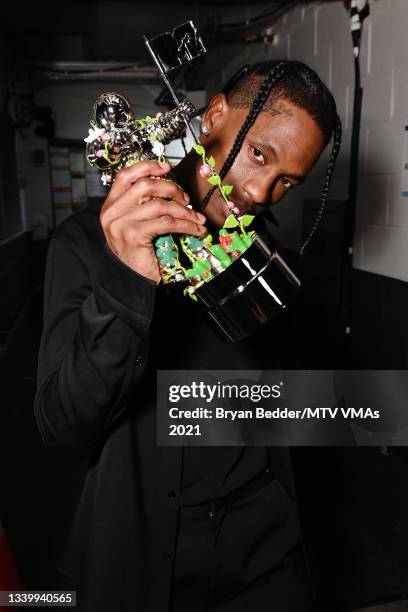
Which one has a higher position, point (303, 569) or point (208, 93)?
point (208, 93)

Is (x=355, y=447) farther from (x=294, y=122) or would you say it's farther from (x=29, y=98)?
(x=29, y=98)

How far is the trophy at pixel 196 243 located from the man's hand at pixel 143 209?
33 millimetres

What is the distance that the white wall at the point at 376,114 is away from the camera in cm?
179

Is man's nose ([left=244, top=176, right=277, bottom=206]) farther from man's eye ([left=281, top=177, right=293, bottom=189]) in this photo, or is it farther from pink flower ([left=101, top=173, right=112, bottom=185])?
pink flower ([left=101, top=173, right=112, bottom=185])

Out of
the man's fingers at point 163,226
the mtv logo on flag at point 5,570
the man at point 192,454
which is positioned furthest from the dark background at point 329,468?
the man's fingers at point 163,226

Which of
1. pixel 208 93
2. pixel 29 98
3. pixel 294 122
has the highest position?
pixel 29 98

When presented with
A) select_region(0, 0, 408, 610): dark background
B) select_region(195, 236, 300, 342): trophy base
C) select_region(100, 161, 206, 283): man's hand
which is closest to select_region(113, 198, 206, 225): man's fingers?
select_region(100, 161, 206, 283): man's hand

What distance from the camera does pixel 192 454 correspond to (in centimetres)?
91

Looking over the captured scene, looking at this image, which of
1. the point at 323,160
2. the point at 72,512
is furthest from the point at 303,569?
the point at 323,160

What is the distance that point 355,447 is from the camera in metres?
2.30

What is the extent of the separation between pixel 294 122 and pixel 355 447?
184cm

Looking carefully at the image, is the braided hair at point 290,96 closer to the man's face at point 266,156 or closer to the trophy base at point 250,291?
the man's face at point 266,156

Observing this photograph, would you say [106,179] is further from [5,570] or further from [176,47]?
[5,570]

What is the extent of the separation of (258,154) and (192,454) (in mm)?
534
